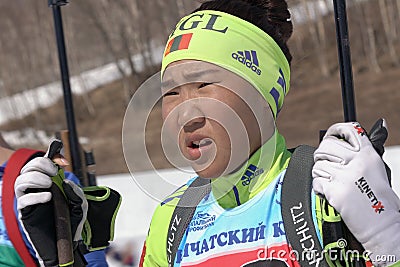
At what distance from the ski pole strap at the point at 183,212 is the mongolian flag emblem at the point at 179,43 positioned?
30cm

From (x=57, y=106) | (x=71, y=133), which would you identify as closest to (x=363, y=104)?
(x=57, y=106)

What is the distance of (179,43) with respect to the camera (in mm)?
1668

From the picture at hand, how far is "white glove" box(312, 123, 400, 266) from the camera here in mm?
1372

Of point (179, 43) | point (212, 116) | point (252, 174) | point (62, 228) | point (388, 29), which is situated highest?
point (179, 43)

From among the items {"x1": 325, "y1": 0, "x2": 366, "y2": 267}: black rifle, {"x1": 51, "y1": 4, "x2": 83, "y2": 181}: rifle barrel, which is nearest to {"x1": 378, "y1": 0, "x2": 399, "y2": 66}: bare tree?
{"x1": 51, "y1": 4, "x2": 83, "y2": 181}: rifle barrel

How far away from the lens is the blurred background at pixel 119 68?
14.2 m

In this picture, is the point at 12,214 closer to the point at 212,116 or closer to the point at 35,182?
the point at 35,182

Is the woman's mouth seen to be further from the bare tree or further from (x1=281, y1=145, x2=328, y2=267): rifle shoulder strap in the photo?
the bare tree

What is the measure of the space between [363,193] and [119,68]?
15400 mm

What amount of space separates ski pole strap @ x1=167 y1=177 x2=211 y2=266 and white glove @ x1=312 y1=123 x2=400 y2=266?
0.40 m

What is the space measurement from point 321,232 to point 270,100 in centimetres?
32

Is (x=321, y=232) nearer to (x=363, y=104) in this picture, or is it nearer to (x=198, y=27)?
(x=198, y=27)

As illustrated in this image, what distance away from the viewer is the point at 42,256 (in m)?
1.86

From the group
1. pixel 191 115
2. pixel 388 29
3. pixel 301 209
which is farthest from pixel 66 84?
pixel 388 29
